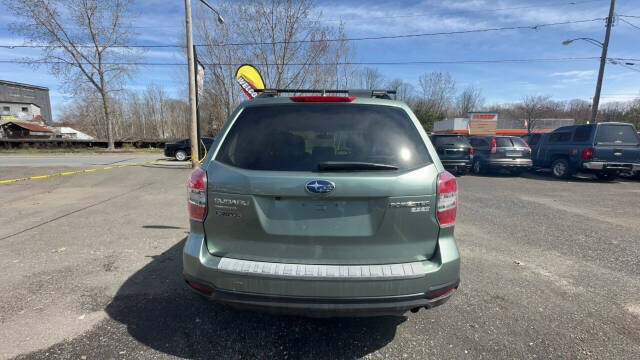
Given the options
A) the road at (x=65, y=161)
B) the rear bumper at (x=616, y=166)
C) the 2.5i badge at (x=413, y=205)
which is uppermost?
the 2.5i badge at (x=413, y=205)

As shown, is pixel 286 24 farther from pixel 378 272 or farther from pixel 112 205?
pixel 378 272

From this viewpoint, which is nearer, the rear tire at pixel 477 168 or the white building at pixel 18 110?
the rear tire at pixel 477 168

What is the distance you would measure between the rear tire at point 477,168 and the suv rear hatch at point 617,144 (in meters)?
3.65

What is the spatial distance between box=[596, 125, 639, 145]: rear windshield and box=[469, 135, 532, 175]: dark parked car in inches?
85.8

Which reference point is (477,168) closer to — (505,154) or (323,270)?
(505,154)

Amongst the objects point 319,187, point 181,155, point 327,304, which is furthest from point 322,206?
point 181,155

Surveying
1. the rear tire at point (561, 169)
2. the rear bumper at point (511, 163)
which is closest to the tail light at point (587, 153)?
the rear tire at point (561, 169)

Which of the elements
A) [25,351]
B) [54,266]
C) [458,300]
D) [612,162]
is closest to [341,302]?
[458,300]

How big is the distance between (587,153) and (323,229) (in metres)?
12.8

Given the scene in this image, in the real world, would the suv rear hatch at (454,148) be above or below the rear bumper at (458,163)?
above

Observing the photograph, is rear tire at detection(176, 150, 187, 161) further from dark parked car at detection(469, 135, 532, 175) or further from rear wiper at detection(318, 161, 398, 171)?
rear wiper at detection(318, 161, 398, 171)

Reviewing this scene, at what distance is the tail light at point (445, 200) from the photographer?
2018 millimetres

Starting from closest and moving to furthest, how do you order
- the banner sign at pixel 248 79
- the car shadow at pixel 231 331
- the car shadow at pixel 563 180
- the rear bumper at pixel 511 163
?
1. the car shadow at pixel 231 331
2. the banner sign at pixel 248 79
3. the car shadow at pixel 563 180
4. the rear bumper at pixel 511 163

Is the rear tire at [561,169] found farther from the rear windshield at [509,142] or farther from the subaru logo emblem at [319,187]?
the subaru logo emblem at [319,187]
